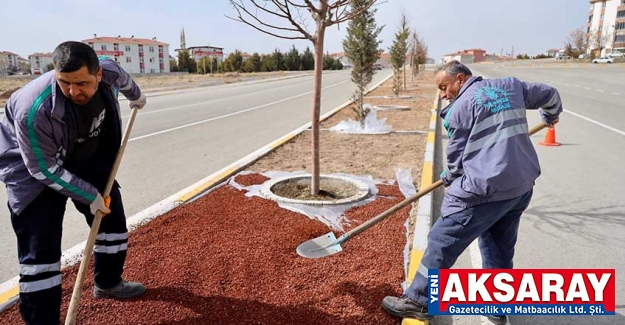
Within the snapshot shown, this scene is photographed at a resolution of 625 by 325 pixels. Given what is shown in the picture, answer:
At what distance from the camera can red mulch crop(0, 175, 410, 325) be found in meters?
2.64

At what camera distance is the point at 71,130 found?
2.27 m

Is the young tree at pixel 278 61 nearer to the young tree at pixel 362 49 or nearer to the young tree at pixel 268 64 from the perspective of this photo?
the young tree at pixel 268 64

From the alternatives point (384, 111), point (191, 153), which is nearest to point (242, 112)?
point (384, 111)

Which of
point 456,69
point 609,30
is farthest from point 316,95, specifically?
point 609,30

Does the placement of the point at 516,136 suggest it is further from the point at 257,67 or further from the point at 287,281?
the point at 257,67

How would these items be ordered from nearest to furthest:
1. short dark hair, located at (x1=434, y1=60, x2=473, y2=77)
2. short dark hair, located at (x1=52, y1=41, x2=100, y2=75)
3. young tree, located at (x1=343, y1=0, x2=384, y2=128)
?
1. short dark hair, located at (x1=52, y1=41, x2=100, y2=75)
2. short dark hair, located at (x1=434, y1=60, x2=473, y2=77)
3. young tree, located at (x1=343, y1=0, x2=384, y2=128)

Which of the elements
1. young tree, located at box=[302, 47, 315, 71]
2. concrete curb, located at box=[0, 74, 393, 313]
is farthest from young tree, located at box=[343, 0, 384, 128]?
young tree, located at box=[302, 47, 315, 71]

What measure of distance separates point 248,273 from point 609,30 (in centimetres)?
10257

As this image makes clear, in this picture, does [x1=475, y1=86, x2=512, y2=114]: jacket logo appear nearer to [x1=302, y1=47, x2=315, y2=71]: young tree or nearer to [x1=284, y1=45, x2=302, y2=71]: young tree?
[x1=284, y1=45, x2=302, y2=71]: young tree

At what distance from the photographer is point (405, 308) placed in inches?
102

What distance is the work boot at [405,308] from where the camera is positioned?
8.41 feet

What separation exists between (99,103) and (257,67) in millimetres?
71615

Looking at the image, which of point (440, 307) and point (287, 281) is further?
point (287, 281)

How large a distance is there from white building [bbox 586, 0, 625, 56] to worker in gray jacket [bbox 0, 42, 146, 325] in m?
94.6
